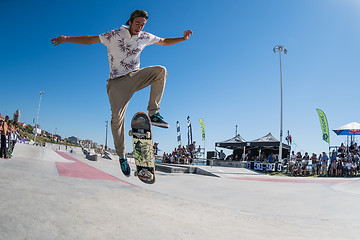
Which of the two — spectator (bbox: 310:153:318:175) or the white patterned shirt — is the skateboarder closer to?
the white patterned shirt

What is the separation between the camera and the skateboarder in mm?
3352

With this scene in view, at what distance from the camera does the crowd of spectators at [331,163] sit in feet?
50.1

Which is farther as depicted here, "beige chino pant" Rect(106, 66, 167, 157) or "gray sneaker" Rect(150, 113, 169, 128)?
"gray sneaker" Rect(150, 113, 169, 128)

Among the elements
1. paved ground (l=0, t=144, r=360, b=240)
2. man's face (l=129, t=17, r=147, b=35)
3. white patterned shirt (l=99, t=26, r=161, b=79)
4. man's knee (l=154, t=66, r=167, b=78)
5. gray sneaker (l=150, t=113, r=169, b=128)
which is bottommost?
paved ground (l=0, t=144, r=360, b=240)

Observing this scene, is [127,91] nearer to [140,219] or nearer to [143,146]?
[143,146]

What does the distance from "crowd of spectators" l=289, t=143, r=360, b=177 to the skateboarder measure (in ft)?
53.4

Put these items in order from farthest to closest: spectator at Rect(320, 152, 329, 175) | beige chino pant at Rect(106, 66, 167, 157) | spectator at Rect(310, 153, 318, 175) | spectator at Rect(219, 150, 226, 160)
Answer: spectator at Rect(219, 150, 226, 160)
spectator at Rect(310, 153, 318, 175)
spectator at Rect(320, 152, 329, 175)
beige chino pant at Rect(106, 66, 167, 157)

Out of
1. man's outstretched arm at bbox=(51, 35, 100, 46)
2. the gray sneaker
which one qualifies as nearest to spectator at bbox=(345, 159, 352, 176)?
the gray sneaker

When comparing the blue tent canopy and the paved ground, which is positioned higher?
the blue tent canopy

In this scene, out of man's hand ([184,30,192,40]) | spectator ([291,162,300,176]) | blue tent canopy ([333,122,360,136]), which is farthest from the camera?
spectator ([291,162,300,176])

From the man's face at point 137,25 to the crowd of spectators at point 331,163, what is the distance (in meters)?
16.8

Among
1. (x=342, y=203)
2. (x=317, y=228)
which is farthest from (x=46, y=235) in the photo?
(x=342, y=203)

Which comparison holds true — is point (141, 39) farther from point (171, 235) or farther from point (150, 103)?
point (171, 235)

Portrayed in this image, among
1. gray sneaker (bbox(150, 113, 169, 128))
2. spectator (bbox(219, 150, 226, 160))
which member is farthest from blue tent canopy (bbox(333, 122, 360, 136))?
gray sneaker (bbox(150, 113, 169, 128))
